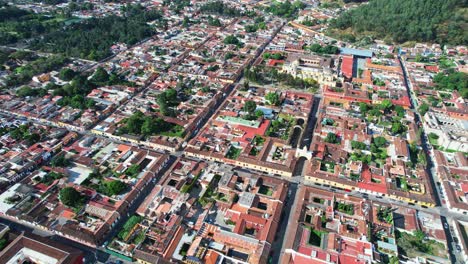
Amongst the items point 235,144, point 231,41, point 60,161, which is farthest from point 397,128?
point 60,161

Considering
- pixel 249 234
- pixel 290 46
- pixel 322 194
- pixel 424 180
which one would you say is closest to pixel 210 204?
pixel 249 234

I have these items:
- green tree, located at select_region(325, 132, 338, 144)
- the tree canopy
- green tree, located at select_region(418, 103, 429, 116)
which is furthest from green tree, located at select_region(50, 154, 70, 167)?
green tree, located at select_region(418, 103, 429, 116)

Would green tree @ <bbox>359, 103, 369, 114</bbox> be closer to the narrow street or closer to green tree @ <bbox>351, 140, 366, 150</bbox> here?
the narrow street

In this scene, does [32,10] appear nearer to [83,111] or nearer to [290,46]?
[83,111]

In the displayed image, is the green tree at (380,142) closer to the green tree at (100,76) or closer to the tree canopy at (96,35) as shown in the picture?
the green tree at (100,76)

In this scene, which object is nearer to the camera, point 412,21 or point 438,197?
point 438,197

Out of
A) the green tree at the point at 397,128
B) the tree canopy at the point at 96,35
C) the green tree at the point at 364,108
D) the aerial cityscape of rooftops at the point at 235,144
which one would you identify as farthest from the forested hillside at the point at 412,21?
the tree canopy at the point at 96,35

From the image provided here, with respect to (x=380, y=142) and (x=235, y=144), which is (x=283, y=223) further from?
(x=380, y=142)
